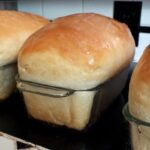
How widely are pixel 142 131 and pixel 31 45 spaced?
0.27 m

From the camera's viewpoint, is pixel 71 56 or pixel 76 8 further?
pixel 76 8

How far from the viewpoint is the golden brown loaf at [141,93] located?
1.29 feet

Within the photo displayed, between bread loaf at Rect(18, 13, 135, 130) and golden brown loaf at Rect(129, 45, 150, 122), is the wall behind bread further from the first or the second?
golden brown loaf at Rect(129, 45, 150, 122)

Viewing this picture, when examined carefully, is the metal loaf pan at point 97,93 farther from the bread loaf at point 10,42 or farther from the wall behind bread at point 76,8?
the wall behind bread at point 76,8

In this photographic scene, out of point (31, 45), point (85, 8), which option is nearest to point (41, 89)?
point (31, 45)

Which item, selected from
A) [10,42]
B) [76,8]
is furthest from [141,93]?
[76,8]

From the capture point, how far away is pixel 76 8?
102cm

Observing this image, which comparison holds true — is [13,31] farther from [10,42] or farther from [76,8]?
[76,8]

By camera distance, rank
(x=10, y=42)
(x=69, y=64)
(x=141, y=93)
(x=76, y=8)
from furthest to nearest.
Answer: (x=76, y=8) < (x=10, y=42) < (x=69, y=64) < (x=141, y=93)

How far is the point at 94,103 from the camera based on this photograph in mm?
544

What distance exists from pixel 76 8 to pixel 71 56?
0.55m

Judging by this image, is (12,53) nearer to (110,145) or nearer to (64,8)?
(110,145)

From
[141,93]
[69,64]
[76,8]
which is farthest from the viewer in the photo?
[76,8]

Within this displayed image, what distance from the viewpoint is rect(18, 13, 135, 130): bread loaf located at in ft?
1.68
